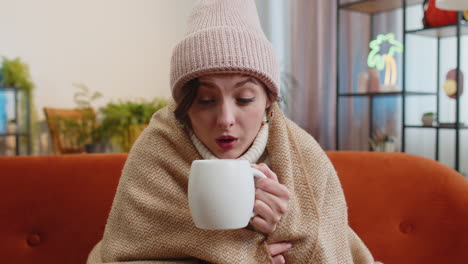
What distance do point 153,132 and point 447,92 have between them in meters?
2.56

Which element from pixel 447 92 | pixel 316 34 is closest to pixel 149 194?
pixel 447 92

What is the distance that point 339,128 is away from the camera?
3.76 metres

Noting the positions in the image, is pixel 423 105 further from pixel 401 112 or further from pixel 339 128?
pixel 339 128

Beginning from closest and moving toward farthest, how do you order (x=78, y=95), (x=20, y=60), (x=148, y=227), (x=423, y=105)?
(x=148, y=227), (x=423, y=105), (x=20, y=60), (x=78, y=95)

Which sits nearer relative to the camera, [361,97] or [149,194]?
[149,194]

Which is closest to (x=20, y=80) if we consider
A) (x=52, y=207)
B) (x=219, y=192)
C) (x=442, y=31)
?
(x=52, y=207)

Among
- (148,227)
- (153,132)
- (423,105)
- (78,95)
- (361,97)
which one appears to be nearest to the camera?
(148,227)

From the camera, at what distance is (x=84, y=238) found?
114 centimetres

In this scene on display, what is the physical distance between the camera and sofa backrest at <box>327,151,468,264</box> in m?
1.08

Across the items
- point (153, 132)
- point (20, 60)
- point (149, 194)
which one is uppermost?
point (20, 60)

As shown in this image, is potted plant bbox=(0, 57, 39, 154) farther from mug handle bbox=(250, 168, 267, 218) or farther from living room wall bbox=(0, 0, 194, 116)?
mug handle bbox=(250, 168, 267, 218)

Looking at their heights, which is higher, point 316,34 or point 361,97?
point 316,34

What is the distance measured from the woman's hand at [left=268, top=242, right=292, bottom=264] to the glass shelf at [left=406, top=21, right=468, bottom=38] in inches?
93.5

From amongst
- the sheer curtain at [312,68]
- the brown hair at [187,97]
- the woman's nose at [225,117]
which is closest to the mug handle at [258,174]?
the woman's nose at [225,117]
